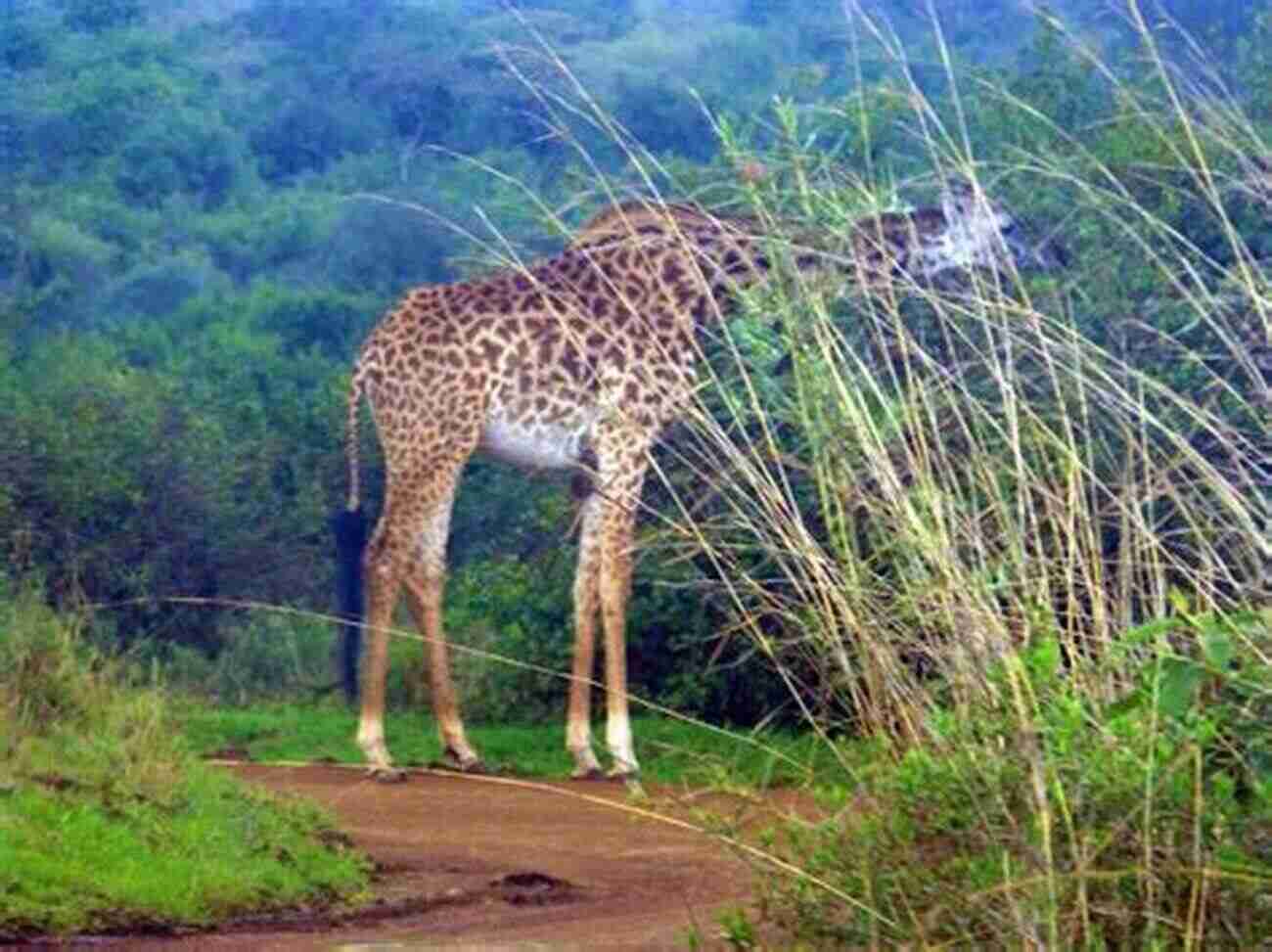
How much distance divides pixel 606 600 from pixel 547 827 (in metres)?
1.72

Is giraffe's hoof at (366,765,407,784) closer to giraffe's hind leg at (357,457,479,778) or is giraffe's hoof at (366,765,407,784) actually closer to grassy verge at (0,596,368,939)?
giraffe's hind leg at (357,457,479,778)

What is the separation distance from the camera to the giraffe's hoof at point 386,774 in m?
9.07

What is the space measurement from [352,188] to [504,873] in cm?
1681

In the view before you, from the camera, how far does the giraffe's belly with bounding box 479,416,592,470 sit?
980 centimetres

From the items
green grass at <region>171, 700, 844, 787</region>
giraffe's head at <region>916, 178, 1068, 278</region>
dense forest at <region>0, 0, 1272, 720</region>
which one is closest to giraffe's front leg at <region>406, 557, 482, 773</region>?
green grass at <region>171, 700, 844, 787</region>

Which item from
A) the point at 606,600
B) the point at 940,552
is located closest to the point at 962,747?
the point at 940,552

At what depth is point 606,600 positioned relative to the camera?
9500 millimetres

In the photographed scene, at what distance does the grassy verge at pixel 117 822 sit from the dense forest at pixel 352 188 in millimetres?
1100

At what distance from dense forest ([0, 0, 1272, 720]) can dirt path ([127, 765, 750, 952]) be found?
2.10 feet

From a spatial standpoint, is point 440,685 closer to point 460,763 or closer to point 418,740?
point 460,763

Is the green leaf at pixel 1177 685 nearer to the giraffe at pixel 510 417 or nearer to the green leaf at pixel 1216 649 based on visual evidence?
the green leaf at pixel 1216 649

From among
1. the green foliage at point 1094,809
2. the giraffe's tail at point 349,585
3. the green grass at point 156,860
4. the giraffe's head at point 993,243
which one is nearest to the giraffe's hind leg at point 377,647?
the giraffe's tail at point 349,585

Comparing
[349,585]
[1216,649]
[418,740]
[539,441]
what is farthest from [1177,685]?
[349,585]

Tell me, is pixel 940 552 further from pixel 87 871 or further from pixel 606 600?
pixel 606 600
